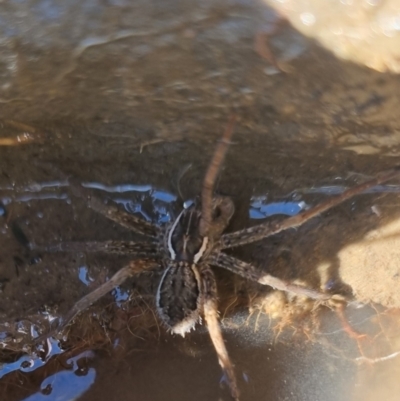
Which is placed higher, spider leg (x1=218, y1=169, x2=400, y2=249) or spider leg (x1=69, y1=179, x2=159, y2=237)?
spider leg (x1=218, y1=169, x2=400, y2=249)

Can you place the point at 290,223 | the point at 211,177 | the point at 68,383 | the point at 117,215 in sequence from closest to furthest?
the point at 211,177, the point at 290,223, the point at 117,215, the point at 68,383

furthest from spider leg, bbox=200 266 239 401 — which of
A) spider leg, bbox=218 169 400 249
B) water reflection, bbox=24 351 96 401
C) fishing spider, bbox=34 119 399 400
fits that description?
water reflection, bbox=24 351 96 401

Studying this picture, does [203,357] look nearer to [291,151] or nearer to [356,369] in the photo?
[356,369]

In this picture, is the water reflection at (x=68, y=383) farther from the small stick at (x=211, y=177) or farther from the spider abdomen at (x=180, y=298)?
the small stick at (x=211, y=177)

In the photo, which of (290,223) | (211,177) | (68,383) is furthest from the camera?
(68,383)

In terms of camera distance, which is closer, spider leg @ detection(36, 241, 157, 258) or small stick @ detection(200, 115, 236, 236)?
small stick @ detection(200, 115, 236, 236)

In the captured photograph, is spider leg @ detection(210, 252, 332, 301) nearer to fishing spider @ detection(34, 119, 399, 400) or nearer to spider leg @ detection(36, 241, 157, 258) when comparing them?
fishing spider @ detection(34, 119, 399, 400)

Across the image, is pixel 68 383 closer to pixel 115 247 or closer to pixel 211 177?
pixel 115 247

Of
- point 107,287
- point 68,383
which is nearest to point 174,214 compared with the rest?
point 107,287
